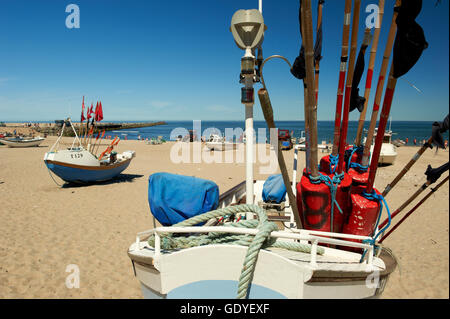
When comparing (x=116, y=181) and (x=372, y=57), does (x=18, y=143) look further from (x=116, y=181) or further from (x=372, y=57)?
(x=372, y=57)

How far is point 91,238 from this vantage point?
730 centimetres

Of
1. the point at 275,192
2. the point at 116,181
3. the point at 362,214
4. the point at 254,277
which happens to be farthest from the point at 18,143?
the point at 362,214

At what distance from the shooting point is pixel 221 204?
576cm

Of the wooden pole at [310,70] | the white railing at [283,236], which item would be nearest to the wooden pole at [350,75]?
the wooden pole at [310,70]

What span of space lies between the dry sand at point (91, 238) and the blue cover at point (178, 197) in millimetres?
2502

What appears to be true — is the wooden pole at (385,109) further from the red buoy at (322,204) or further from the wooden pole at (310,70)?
the wooden pole at (310,70)

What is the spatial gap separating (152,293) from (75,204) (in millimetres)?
8744

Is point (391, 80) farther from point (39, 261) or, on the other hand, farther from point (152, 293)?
point (39, 261)

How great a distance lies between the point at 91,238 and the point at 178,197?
5.06m

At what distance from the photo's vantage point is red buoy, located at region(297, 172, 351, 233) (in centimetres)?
295

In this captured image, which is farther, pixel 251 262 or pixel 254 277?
pixel 254 277

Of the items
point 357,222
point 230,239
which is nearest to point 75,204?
point 230,239

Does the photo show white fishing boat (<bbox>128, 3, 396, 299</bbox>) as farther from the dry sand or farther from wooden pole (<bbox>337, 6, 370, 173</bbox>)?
wooden pole (<bbox>337, 6, 370, 173</bbox>)
